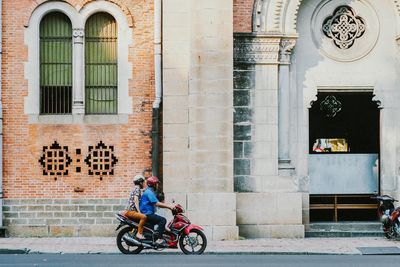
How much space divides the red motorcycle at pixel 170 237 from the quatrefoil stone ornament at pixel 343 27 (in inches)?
275

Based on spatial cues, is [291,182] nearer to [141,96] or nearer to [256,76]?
[256,76]

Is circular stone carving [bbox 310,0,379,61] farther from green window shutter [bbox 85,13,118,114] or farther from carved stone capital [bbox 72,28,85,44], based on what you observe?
carved stone capital [bbox 72,28,85,44]

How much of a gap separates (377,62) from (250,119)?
3732 mm

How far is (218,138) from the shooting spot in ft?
70.8

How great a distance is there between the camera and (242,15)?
22.3m

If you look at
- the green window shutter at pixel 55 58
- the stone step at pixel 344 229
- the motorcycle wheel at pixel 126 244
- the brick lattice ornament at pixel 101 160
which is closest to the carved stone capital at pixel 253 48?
the brick lattice ornament at pixel 101 160

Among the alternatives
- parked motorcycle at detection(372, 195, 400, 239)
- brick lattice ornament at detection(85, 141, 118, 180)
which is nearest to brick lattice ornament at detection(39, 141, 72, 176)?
brick lattice ornament at detection(85, 141, 118, 180)

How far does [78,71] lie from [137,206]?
15.5 ft

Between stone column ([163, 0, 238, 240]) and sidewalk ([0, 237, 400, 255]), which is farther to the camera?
stone column ([163, 0, 238, 240])

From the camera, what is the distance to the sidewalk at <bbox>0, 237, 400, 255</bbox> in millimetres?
19328

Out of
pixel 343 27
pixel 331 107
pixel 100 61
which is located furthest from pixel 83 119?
pixel 343 27

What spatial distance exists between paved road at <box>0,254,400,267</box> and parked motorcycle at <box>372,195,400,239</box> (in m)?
2.64

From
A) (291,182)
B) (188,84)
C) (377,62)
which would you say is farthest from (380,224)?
(188,84)

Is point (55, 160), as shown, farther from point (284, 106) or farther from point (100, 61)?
point (284, 106)
